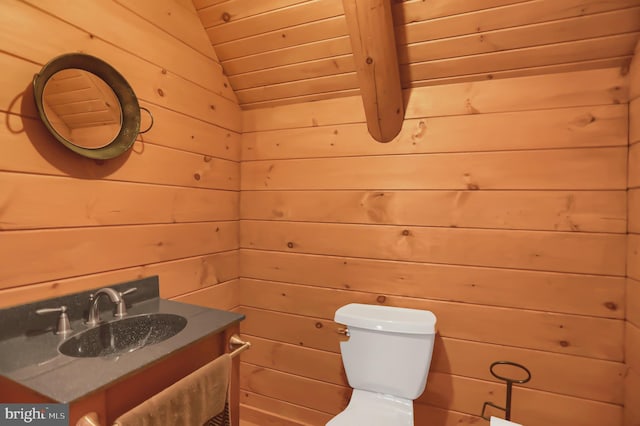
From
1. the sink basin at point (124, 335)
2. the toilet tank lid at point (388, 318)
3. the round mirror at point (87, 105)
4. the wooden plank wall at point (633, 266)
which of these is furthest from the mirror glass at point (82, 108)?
the wooden plank wall at point (633, 266)

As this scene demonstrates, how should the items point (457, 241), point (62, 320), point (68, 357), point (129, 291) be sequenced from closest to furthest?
point (68, 357), point (62, 320), point (129, 291), point (457, 241)

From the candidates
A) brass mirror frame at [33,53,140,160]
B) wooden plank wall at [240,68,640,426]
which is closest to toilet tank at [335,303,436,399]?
wooden plank wall at [240,68,640,426]

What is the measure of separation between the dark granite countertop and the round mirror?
53 centimetres

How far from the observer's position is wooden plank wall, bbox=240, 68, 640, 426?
1320mm

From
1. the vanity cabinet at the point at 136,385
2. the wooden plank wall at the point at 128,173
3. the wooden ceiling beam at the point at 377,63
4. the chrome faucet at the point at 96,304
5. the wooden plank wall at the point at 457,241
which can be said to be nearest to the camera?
the vanity cabinet at the point at 136,385

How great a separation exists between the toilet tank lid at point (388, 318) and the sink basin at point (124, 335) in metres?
0.68

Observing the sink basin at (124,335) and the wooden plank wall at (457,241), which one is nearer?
the sink basin at (124,335)

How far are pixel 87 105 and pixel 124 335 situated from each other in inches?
Result: 32.3

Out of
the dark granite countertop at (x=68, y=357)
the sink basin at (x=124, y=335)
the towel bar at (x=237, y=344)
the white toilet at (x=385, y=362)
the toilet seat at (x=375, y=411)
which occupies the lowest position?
→ the toilet seat at (x=375, y=411)

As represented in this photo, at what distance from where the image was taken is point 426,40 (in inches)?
55.4

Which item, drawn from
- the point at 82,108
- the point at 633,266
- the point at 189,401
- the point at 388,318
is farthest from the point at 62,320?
the point at 633,266

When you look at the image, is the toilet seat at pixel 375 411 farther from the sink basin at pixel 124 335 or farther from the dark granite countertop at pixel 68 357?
the sink basin at pixel 124 335

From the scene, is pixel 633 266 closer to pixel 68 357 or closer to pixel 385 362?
pixel 385 362

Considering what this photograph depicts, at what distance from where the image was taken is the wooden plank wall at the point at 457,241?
1.32 metres
